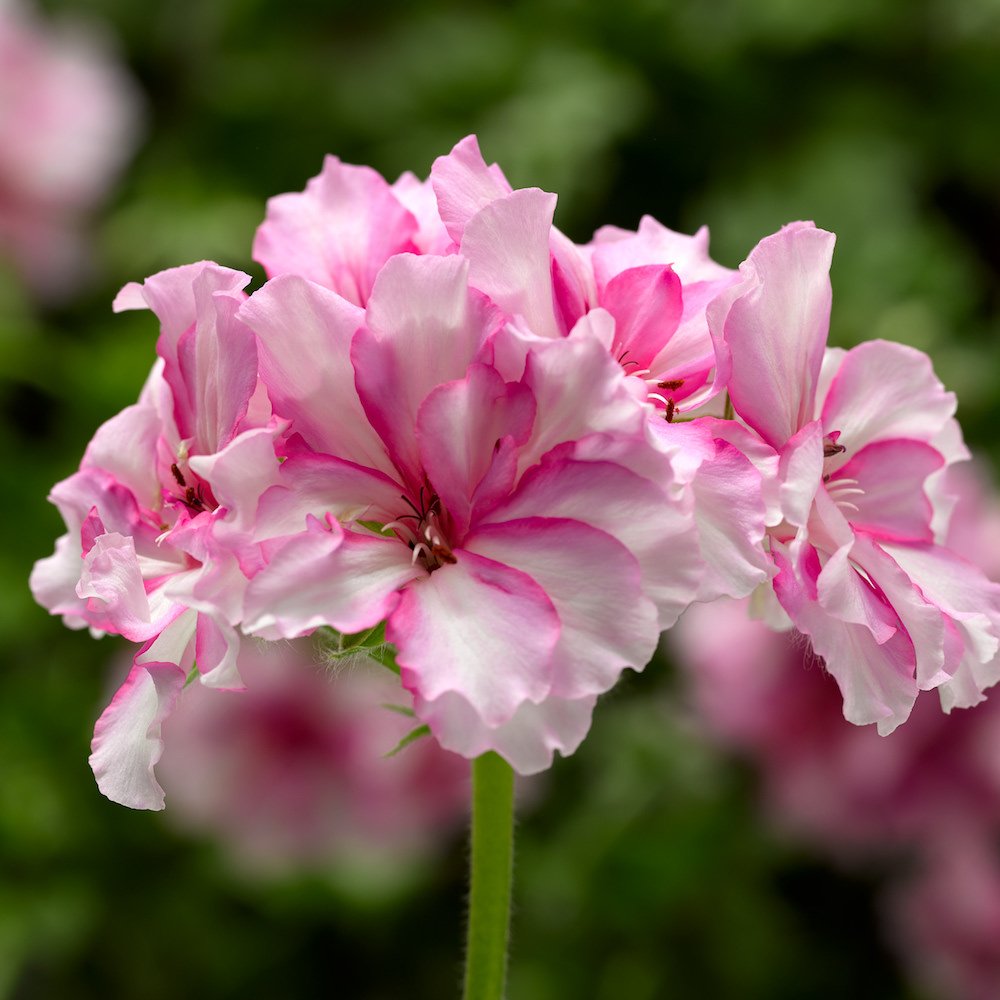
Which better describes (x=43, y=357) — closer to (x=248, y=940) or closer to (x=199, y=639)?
(x=248, y=940)

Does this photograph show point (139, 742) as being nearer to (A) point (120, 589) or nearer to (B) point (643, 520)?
(A) point (120, 589)

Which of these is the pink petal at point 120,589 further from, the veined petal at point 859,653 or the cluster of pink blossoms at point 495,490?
the veined petal at point 859,653

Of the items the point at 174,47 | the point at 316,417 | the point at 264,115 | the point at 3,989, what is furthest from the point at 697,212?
the point at 316,417

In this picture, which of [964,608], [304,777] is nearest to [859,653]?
[964,608]

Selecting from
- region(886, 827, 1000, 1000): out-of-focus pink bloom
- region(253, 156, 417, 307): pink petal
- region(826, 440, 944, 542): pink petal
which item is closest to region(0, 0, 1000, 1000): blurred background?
region(886, 827, 1000, 1000): out-of-focus pink bloom

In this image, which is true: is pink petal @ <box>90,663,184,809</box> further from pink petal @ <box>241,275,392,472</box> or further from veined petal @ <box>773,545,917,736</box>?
veined petal @ <box>773,545,917,736</box>

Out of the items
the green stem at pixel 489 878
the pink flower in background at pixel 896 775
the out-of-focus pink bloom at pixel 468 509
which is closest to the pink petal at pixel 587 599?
the out-of-focus pink bloom at pixel 468 509
